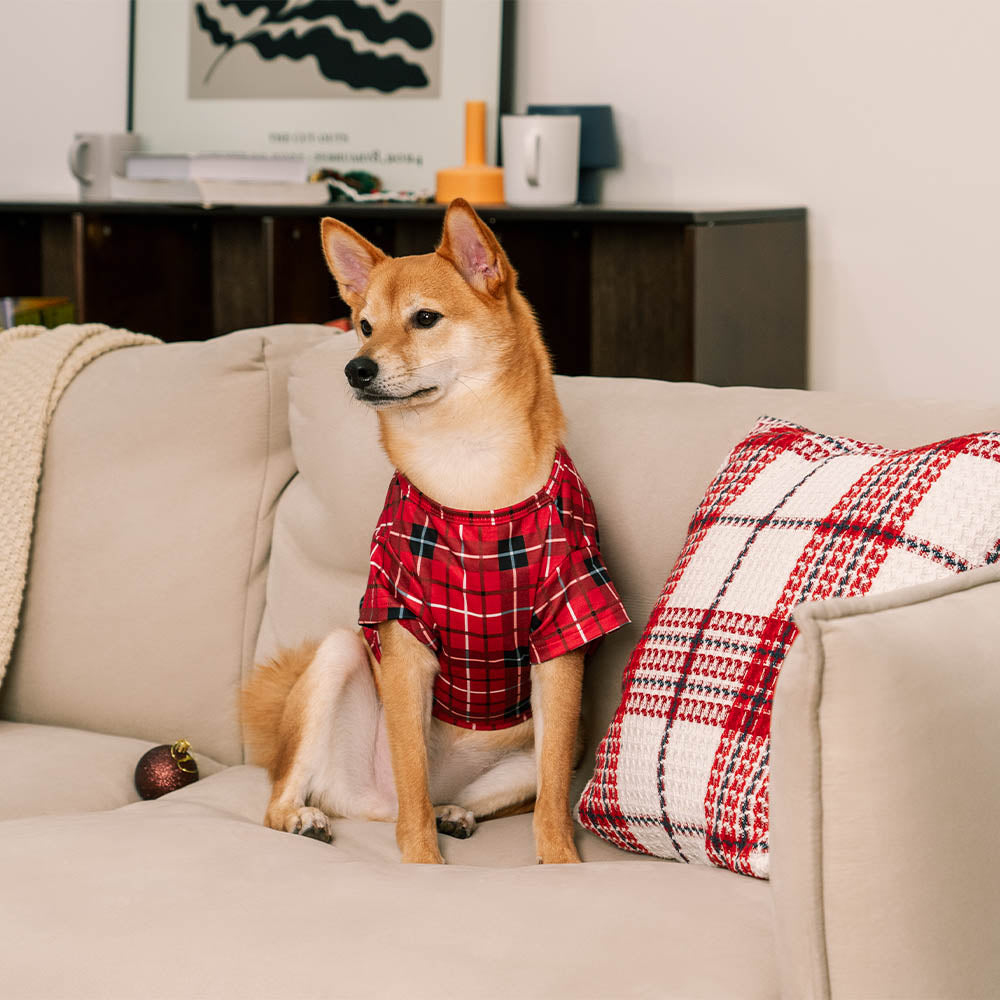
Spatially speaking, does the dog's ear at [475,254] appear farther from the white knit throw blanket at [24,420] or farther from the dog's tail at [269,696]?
the white knit throw blanket at [24,420]

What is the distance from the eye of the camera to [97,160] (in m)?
2.80

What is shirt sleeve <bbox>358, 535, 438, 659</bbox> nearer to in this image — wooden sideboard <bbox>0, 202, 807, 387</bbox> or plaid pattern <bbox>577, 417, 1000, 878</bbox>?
plaid pattern <bbox>577, 417, 1000, 878</bbox>

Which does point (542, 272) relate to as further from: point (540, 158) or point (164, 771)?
point (164, 771)

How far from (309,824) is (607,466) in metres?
0.52

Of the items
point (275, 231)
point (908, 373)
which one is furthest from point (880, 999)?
point (275, 231)

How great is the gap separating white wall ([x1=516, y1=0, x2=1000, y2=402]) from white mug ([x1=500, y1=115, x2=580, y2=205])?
0.20 metres

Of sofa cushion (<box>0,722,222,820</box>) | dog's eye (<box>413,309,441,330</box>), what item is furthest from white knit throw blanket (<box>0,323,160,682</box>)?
dog's eye (<box>413,309,441,330</box>)

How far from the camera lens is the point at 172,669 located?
166cm

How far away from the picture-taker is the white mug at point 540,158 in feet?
7.66

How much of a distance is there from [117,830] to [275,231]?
1483 millimetres

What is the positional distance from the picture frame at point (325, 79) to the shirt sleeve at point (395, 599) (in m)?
1.50

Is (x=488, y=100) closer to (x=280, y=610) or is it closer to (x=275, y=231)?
(x=275, y=231)

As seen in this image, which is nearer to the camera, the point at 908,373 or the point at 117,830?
the point at 117,830

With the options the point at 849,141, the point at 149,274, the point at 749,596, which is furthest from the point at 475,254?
the point at 149,274
